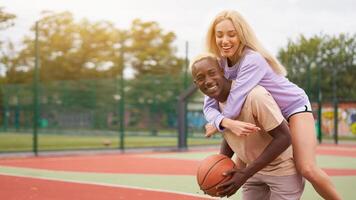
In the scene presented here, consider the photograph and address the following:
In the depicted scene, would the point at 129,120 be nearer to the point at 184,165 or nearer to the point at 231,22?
the point at 184,165

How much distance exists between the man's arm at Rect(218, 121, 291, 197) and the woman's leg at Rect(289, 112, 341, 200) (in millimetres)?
134

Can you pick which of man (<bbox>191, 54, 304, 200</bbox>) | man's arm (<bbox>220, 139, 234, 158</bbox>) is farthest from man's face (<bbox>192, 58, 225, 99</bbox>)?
man's arm (<bbox>220, 139, 234, 158</bbox>)

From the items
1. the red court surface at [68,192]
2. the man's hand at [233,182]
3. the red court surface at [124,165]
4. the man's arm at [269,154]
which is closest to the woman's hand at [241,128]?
the man's arm at [269,154]

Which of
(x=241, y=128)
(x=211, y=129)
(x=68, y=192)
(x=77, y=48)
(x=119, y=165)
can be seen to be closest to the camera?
(x=241, y=128)

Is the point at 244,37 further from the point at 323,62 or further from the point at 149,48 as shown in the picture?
the point at 149,48

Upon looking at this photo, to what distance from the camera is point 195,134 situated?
23.5m

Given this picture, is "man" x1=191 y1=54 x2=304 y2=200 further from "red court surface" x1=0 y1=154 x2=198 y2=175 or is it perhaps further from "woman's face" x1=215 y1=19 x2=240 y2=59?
"red court surface" x1=0 y1=154 x2=198 y2=175

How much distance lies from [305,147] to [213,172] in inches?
21.3

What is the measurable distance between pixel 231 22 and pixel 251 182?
3.27 ft

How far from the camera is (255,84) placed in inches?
126

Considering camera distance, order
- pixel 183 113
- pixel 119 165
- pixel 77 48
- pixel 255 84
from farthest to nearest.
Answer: pixel 77 48 < pixel 183 113 < pixel 119 165 < pixel 255 84

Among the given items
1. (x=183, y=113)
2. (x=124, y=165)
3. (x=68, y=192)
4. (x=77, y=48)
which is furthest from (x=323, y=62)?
(x=77, y=48)

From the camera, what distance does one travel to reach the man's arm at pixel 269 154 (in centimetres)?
316

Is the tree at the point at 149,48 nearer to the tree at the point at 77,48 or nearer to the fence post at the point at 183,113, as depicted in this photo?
the tree at the point at 77,48
